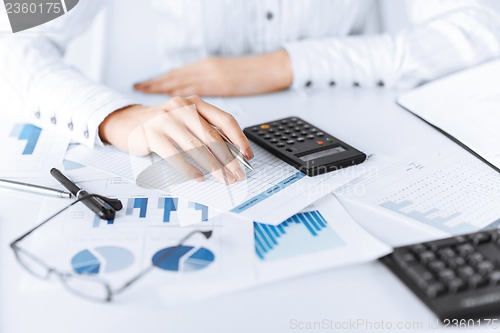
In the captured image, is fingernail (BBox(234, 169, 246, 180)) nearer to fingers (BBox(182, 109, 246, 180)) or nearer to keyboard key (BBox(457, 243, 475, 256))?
fingers (BBox(182, 109, 246, 180))

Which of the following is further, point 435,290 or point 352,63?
point 352,63

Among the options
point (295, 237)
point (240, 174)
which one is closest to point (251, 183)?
point (240, 174)

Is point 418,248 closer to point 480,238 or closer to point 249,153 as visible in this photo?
Result: point 480,238

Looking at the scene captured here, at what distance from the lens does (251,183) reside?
2.24 ft

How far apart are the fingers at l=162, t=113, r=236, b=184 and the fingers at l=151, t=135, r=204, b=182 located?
0.01 metres

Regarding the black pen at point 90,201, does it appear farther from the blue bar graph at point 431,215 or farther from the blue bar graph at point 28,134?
the blue bar graph at point 431,215

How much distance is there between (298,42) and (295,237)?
57 cm

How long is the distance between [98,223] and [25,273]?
0.09 meters

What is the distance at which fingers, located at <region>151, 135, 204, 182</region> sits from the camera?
0.69 meters

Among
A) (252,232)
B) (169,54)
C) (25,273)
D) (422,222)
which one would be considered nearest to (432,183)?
(422,222)

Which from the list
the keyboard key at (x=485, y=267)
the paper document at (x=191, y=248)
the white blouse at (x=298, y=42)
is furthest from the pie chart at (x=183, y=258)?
the white blouse at (x=298, y=42)

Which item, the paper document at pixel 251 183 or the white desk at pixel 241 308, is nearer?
the white desk at pixel 241 308

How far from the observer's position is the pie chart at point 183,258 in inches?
21.1

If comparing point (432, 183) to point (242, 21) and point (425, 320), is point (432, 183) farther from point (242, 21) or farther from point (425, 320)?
point (242, 21)
